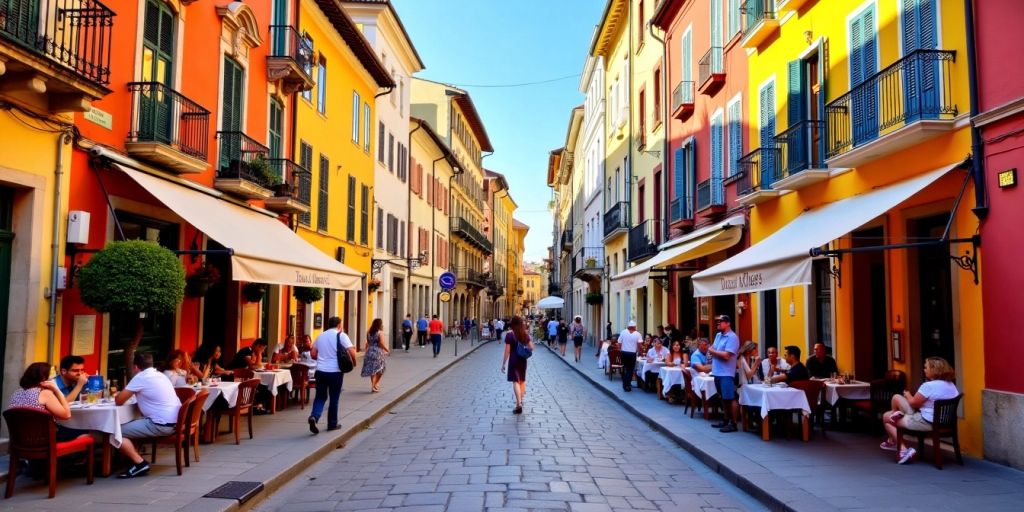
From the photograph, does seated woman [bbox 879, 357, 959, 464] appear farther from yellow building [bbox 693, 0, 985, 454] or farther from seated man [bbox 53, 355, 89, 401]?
seated man [bbox 53, 355, 89, 401]

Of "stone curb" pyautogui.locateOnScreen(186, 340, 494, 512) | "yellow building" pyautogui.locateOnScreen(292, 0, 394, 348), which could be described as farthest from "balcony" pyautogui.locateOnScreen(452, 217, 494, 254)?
"stone curb" pyautogui.locateOnScreen(186, 340, 494, 512)

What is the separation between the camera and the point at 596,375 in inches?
805

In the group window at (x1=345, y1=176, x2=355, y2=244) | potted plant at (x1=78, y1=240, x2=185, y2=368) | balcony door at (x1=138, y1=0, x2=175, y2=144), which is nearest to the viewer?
potted plant at (x1=78, y1=240, x2=185, y2=368)

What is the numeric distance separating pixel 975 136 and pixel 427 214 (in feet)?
102

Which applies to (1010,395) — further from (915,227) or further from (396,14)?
(396,14)

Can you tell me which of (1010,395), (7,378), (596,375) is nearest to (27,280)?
(7,378)

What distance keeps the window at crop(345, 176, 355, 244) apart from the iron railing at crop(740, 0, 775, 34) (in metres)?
13.1

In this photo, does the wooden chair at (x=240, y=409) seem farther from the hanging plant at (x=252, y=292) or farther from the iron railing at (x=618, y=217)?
the iron railing at (x=618, y=217)

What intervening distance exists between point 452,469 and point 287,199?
9388 millimetres

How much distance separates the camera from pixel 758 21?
46.0ft

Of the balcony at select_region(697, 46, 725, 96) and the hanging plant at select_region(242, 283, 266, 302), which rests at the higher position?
the balcony at select_region(697, 46, 725, 96)

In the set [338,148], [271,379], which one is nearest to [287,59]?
[338,148]

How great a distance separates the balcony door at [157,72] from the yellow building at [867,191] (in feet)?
28.2

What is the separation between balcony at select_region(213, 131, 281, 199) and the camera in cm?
1349
